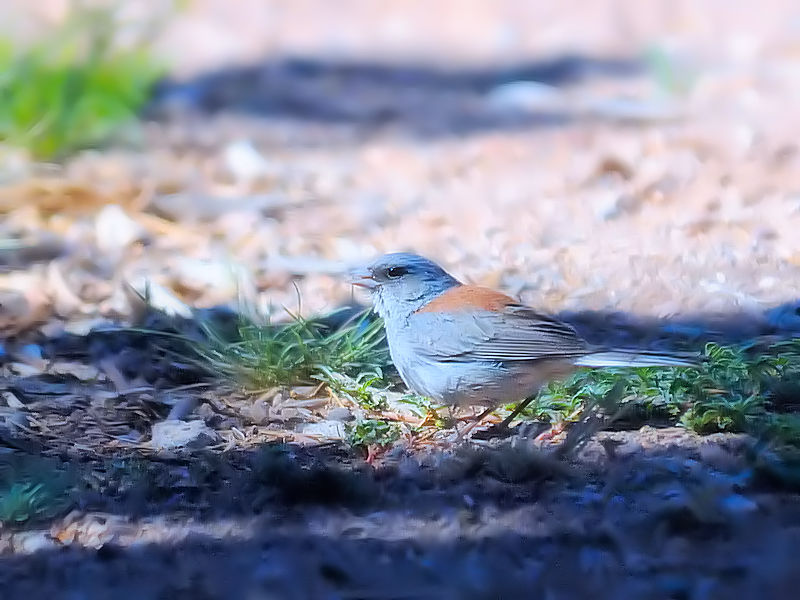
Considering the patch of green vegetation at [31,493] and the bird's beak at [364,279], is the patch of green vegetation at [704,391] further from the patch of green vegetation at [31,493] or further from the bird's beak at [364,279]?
the patch of green vegetation at [31,493]

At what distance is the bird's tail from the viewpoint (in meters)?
3.70

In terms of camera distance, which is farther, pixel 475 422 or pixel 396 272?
pixel 396 272

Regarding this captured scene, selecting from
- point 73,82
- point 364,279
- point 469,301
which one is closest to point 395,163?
point 73,82

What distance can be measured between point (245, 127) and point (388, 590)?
239 inches

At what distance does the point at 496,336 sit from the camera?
3.92 metres

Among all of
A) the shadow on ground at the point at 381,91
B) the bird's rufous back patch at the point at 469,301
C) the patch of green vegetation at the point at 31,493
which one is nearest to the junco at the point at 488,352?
the bird's rufous back patch at the point at 469,301

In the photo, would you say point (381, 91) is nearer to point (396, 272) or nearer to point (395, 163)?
point (395, 163)

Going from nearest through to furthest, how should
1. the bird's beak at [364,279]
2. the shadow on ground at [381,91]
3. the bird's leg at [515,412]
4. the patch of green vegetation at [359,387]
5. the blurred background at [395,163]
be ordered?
the bird's leg at [515,412] → the patch of green vegetation at [359,387] → the bird's beak at [364,279] → the blurred background at [395,163] → the shadow on ground at [381,91]

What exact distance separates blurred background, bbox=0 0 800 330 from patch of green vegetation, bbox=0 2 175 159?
1cm

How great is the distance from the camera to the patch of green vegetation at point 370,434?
370 centimetres

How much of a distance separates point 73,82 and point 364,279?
3357mm

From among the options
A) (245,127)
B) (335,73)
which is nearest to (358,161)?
(245,127)

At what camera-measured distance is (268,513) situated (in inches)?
122

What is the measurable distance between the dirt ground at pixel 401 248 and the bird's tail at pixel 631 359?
9.0 inches
